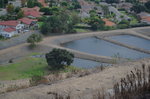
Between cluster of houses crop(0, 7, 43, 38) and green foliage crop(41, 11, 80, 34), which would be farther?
green foliage crop(41, 11, 80, 34)

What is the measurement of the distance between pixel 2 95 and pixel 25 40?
17.2 metres

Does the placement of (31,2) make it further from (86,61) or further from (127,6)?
(86,61)

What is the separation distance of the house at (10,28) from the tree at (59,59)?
7.43 meters

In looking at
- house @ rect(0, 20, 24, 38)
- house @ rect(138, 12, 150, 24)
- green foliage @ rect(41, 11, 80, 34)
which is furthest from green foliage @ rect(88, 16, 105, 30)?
house @ rect(0, 20, 24, 38)

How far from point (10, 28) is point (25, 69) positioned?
Result: 768 cm

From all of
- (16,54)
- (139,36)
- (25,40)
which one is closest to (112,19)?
(139,36)

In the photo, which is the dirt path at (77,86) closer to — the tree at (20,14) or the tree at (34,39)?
the tree at (34,39)

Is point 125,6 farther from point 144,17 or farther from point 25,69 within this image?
point 25,69

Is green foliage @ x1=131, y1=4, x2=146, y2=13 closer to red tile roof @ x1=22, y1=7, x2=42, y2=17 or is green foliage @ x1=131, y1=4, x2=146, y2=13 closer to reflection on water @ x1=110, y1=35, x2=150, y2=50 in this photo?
reflection on water @ x1=110, y1=35, x2=150, y2=50

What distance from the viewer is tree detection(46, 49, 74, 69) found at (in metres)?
17.3

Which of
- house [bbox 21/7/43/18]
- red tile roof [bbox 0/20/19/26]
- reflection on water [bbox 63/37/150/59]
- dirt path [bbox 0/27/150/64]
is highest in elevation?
house [bbox 21/7/43/18]

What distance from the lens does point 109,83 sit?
7.51 metres

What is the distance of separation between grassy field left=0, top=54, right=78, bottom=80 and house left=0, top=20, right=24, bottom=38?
16.4ft

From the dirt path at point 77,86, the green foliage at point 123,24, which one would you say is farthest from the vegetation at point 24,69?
the green foliage at point 123,24
